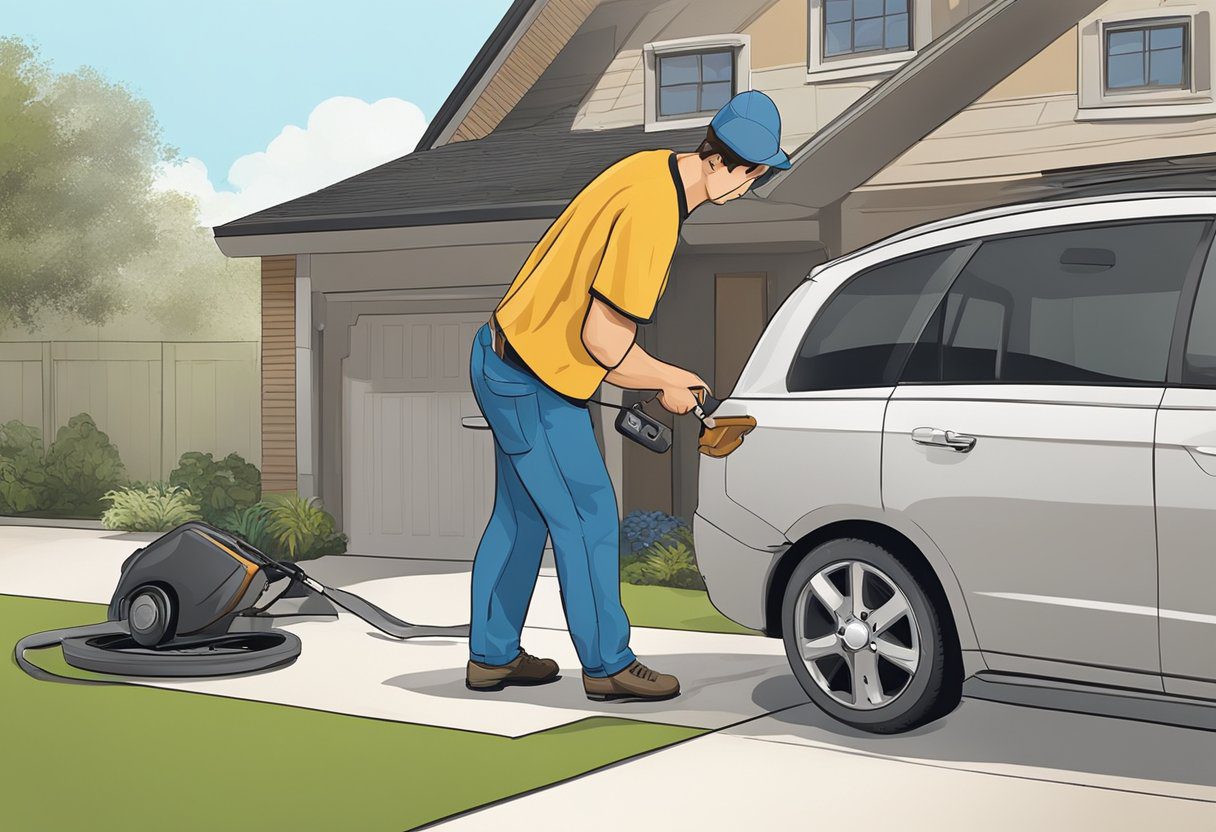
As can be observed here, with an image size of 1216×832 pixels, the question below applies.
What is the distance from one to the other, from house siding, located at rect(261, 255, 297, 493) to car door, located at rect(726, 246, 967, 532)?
8624 mm

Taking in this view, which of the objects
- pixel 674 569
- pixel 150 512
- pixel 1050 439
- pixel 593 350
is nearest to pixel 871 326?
pixel 1050 439

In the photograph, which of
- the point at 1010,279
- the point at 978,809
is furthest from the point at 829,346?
the point at 978,809

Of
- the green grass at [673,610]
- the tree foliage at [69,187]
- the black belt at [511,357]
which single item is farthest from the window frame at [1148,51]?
the tree foliage at [69,187]

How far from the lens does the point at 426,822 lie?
15.4 ft

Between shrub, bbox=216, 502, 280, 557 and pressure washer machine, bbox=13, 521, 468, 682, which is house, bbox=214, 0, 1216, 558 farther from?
pressure washer machine, bbox=13, 521, 468, 682

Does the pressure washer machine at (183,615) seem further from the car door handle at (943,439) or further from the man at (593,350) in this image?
the car door handle at (943,439)

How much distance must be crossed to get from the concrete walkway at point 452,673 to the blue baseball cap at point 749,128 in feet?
7.66

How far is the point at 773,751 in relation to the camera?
220 inches

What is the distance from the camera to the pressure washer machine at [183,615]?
715 cm

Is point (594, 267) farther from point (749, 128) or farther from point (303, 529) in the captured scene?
point (303, 529)

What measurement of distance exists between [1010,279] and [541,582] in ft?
20.4

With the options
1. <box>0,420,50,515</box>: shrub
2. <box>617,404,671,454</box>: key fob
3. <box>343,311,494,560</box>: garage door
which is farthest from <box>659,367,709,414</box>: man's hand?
<box>0,420,50,515</box>: shrub

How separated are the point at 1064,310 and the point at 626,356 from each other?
1.73 meters

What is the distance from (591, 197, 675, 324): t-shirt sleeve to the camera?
19.6 feet
